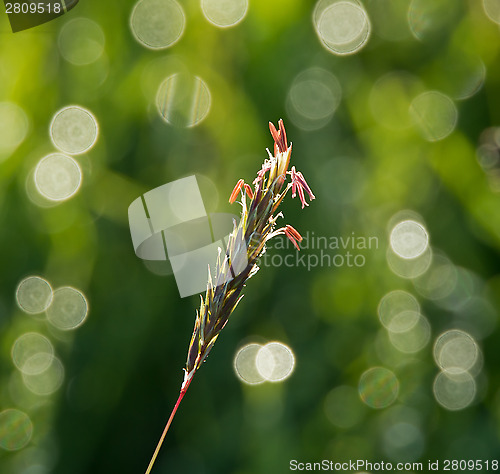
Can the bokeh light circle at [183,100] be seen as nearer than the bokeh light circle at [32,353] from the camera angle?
No

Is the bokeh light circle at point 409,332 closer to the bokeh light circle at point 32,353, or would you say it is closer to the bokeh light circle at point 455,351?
the bokeh light circle at point 455,351

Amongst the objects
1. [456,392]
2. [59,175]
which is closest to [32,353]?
[59,175]

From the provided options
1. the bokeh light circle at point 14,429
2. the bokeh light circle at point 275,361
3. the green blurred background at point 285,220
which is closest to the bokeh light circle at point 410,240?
the green blurred background at point 285,220

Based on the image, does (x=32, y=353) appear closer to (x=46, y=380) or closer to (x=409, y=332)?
(x=46, y=380)

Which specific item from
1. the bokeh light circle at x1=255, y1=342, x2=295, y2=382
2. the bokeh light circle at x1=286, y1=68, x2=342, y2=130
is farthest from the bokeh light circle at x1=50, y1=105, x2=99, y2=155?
the bokeh light circle at x1=255, y1=342, x2=295, y2=382

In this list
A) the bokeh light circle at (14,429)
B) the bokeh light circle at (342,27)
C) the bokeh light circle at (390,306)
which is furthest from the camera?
the bokeh light circle at (342,27)

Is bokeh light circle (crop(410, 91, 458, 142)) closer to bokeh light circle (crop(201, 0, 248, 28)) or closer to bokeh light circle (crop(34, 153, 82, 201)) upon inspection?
bokeh light circle (crop(201, 0, 248, 28))

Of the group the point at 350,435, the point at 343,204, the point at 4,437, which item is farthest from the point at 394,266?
the point at 4,437

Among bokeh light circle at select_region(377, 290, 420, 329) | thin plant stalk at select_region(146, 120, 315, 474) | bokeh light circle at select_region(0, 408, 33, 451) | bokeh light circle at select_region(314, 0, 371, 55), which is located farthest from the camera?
bokeh light circle at select_region(314, 0, 371, 55)
